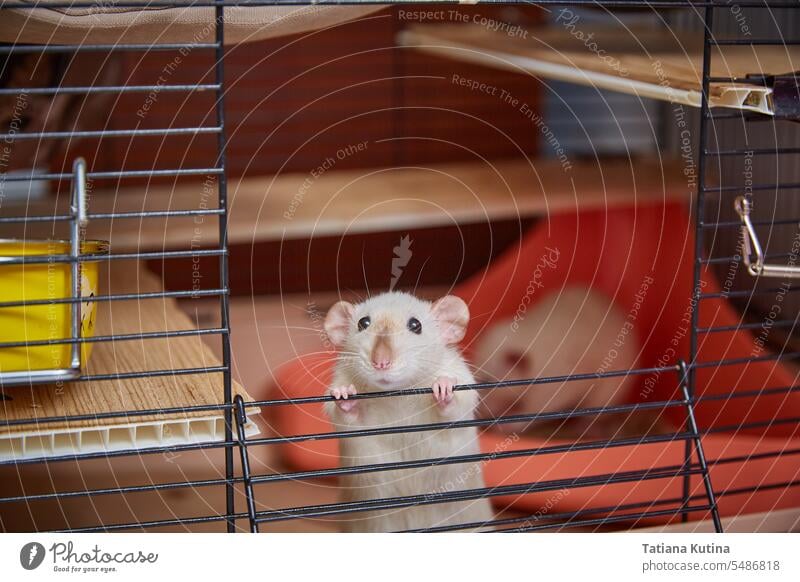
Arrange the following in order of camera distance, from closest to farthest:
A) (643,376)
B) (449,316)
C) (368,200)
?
1. (449,316)
2. (643,376)
3. (368,200)

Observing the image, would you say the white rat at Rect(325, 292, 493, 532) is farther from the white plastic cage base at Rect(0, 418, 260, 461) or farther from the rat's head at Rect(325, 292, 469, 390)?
the white plastic cage base at Rect(0, 418, 260, 461)

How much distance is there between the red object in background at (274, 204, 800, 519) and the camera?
111 centimetres

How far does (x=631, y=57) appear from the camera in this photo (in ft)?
3.90

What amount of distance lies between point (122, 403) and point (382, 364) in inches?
9.2

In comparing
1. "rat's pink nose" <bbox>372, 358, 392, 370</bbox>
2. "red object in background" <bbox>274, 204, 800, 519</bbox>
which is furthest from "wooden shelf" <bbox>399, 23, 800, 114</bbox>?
"rat's pink nose" <bbox>372, 358, 392, 370</bbox>

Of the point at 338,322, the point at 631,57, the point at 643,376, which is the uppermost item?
the point at 631,57

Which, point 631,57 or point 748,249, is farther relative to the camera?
point 631,57

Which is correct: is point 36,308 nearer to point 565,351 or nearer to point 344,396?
point 344,396

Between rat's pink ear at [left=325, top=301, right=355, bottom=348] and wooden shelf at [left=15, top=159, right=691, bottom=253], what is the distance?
62 centimetres
